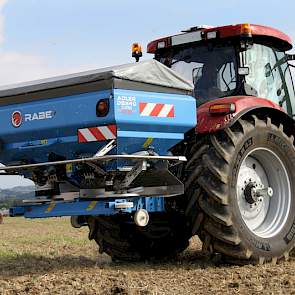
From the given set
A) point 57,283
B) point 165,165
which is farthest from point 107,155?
point 57,283

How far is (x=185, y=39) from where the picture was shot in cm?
723

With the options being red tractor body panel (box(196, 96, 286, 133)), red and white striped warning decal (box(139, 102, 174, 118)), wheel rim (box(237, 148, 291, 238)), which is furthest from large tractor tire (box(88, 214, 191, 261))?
red and white striped warning decal (box(139, 102, 174, 118))

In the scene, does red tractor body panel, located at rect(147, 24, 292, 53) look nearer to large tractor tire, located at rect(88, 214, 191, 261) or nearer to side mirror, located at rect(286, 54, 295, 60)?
side mirror, located at rect(286, 54, 295, 60)

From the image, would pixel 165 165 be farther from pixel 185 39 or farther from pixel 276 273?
pixel 185 39

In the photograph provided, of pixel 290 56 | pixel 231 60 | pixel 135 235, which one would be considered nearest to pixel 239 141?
pixel 231 60

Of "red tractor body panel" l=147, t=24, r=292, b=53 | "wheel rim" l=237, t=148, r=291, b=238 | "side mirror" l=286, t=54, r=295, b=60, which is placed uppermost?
"red tractor body panel" l=147, t=24, r=292, b=53

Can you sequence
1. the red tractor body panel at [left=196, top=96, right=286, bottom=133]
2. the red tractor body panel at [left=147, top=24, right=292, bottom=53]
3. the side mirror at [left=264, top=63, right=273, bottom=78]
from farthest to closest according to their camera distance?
the side mirror at [left=264, top=63, right=273, bottom=78], the red tractor body panel at [left=147, top=24, right=292, bottom=53], the red tractor body panel at [left=196, top=96, right=286, bottom=133]

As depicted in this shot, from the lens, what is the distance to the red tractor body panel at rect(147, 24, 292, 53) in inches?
268

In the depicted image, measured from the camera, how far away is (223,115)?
6.07 meters

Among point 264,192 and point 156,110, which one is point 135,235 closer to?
point 264,192

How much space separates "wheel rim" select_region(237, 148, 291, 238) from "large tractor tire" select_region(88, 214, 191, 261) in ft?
2.52

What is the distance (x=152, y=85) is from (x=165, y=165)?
76 cm

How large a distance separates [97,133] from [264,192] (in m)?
2.10

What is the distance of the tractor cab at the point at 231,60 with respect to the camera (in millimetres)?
6840
